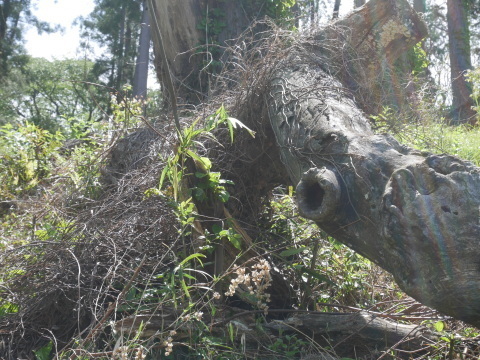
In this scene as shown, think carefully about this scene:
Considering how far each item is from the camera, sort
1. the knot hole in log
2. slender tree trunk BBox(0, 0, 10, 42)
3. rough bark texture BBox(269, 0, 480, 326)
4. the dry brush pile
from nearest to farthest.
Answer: rough bark texture BBox(269, 0, 480, 326)
the knot hole in log
the dry brush pile
slender tree trunk BBox(0, 0, 10, 42)

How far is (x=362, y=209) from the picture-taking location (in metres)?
2.74

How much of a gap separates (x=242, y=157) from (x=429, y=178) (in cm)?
194

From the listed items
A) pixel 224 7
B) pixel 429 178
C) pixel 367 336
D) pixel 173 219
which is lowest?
pixel 367 336

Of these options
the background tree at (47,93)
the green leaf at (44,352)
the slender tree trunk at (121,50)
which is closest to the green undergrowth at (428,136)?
the green leaf at (44,352)

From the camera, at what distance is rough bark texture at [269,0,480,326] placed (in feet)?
7.39

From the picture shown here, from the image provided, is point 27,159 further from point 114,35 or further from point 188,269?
point 114,35

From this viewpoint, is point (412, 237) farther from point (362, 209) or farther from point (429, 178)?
point (362, 209)

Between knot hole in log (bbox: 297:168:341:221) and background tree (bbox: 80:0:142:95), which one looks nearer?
knot hole in log (bbox: 297:168:341:221)

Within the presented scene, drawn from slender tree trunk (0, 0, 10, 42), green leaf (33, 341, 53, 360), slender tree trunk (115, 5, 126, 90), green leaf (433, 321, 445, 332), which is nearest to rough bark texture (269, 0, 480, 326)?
green leaf (433, 321, 445, 332)

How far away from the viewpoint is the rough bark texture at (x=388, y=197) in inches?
88.7

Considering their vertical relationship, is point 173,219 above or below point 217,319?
above

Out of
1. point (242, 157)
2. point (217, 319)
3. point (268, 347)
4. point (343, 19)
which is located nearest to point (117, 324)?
point (217, 319)

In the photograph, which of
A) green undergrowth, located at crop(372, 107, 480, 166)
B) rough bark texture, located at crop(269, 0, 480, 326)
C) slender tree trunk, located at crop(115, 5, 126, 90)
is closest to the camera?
rough bark texture, located at crop(269, 0, 480, 326)

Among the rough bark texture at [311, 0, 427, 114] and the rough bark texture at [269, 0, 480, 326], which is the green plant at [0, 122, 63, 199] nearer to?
the rough bark texture at [311, 0, 427, 114]
